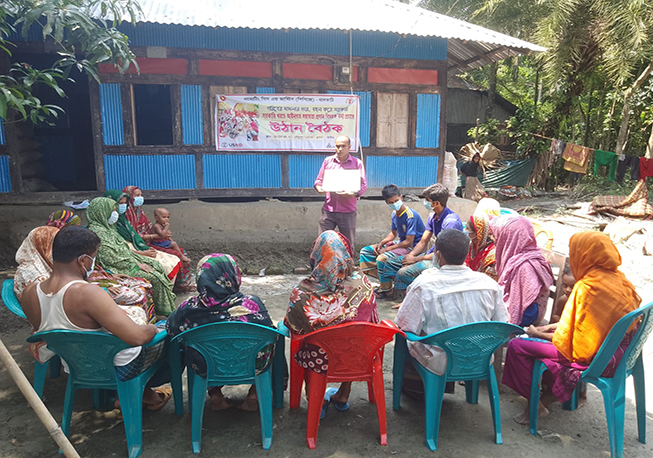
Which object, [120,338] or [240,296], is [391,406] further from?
[120,338]

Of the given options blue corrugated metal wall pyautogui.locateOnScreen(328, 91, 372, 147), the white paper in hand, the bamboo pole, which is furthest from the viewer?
blue corrugated metal wall pyautogui.locateOnScreen(328, 91, 372, 147)

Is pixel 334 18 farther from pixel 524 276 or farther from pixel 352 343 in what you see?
pixel 352 343

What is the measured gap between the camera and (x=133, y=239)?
5125mm

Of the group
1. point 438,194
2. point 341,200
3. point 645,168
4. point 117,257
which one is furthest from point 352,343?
point 645,168

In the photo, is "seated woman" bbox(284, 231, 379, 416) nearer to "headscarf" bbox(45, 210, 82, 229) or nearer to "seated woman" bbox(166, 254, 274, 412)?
"seated woman" bbox(166, 254, 274, 412)

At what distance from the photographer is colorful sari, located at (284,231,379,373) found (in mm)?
2842

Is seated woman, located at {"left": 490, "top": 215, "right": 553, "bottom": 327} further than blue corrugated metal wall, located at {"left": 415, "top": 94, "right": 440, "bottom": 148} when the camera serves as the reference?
No

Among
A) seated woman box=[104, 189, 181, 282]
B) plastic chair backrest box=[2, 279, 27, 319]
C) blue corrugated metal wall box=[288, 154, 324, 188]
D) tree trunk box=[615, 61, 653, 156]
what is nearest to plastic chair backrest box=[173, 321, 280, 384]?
plastic chair backrest box=[2, 279, 27, 319]

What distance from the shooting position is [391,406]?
3.29 metres

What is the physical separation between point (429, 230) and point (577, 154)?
995cm

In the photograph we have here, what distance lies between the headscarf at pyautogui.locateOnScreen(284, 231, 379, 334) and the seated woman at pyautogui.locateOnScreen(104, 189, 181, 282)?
2.62 m

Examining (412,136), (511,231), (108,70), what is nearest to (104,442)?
(511,231)

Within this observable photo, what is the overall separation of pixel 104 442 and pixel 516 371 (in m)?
2.59

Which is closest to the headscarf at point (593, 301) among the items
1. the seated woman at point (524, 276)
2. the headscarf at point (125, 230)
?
the seated woman at point (524, 276)
